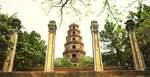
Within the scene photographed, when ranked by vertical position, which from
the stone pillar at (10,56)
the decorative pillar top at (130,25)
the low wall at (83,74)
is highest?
the decorative pillar top at (130,25)

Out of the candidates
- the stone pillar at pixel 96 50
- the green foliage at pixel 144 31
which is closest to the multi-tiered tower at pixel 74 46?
the green foliage at pixel 144 31

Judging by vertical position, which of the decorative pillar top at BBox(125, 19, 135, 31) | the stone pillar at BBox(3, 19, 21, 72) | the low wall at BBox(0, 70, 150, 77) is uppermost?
the decorative pillar top at BBox(125, 19, 135, 31)

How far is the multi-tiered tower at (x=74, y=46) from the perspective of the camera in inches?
1801

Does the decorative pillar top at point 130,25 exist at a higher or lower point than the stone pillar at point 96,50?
higher

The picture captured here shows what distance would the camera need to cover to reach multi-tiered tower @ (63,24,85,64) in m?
45.8

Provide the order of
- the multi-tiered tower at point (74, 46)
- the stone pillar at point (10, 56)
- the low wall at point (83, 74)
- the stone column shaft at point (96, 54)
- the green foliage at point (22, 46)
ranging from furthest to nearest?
1. the multi-tiered tower at point (74, 46)
2. the stone column shaft at point (96, 54)
3. the stone pillar at point (10, 56)
4. the green foliage at point (22, 46)
5. the low wall at point (83, 74)

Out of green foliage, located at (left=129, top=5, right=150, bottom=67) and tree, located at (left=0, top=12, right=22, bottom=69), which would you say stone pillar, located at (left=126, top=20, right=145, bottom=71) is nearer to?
green foliage, located at (left=129, top=5, right=150, bottom=67)

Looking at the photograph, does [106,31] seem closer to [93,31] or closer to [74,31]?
[93,31]

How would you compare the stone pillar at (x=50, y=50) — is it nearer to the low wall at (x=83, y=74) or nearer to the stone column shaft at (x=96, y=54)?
the stone column shaft at (x=96, y=54)

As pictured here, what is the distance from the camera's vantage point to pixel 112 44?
2903 centimetres

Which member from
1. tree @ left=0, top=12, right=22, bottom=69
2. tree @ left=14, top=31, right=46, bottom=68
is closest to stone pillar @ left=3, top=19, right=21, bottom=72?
tree @ left=0, top=12, right=22, bottom=69

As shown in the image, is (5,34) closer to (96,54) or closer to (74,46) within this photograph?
(96,54)

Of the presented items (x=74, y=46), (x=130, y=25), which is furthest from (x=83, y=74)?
(x=74, y=46)

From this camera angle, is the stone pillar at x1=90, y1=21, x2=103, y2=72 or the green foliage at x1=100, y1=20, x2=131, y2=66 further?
the green foliage at x1=100, y1=20, x2=131, y2=66
